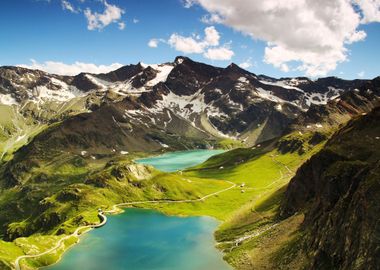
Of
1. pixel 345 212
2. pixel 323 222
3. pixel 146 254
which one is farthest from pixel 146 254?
pixel 345 212

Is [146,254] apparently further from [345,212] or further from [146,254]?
[345,212]

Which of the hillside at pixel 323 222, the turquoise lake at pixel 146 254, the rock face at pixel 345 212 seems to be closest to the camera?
the rock face at pixel 345 212

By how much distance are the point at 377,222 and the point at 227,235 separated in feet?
323

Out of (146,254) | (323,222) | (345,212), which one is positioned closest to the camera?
(345,212)

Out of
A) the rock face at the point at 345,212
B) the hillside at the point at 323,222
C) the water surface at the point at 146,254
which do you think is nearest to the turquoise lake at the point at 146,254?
the water surface at the point at 146,254

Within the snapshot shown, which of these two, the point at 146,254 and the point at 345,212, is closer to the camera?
the point at 345,212

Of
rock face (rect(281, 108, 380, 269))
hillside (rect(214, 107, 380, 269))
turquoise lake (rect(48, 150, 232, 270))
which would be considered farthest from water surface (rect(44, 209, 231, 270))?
rock face (rect(281, 108, 380, 269))

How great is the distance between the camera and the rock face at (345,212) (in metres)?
92.4

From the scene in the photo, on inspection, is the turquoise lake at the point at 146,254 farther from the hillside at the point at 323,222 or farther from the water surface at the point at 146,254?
the hillside at the point at 323,222

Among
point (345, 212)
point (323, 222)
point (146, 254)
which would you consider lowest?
point (146, 254)

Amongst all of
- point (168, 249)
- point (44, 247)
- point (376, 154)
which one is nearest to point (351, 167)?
point (376, 154)

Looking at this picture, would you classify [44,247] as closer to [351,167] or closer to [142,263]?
[142,263]

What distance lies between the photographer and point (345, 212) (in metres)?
111

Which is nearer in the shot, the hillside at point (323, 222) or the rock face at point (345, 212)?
the rock face at point (345, 212)
